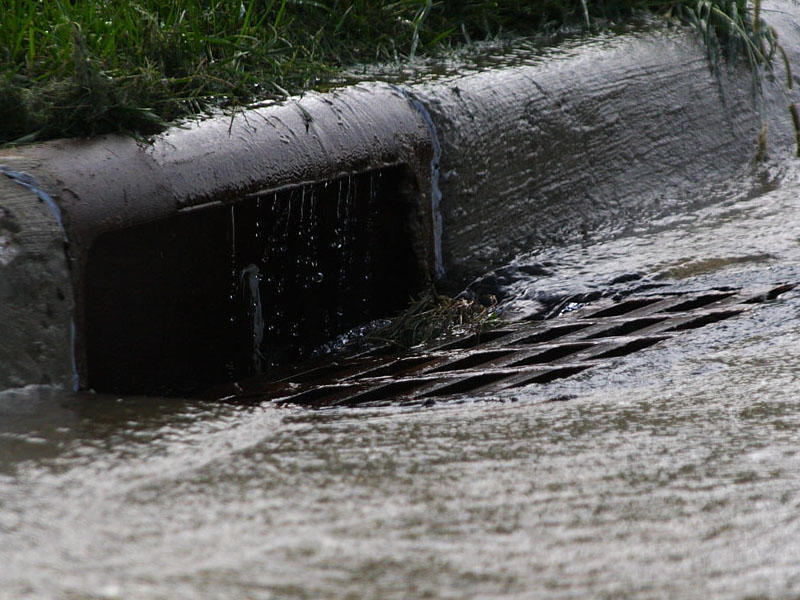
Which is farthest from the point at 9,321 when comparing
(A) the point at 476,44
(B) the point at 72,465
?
(A) the point at 476,44

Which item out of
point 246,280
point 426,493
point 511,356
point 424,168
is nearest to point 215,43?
point 424,168

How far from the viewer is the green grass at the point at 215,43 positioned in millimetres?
2855

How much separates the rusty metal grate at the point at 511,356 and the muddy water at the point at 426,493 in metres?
0.17

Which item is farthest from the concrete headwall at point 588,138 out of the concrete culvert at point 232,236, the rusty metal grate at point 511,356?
the rusty metal grate at point 511,356

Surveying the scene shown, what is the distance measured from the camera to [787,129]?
5066 millimetres

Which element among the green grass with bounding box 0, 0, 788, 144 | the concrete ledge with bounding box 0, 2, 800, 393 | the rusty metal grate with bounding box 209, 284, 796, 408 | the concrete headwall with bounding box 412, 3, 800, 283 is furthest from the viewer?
the concrete headwall with bounding box 412, 3, 800, 283

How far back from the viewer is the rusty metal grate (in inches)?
106

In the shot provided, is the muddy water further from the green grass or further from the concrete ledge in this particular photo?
the green grass

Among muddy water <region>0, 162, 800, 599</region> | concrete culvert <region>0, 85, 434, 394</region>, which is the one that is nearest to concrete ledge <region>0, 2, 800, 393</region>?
concrete culvert <region>0, 85, 434, 394</region>

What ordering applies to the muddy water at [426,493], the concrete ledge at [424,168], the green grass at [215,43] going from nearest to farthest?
1. the muddy water at [426,493]
2. the concrete ledge at [424,168]
3. the green grass at [215,43]

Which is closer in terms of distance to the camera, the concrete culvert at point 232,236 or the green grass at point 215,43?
the concrete culvert at point 232,236

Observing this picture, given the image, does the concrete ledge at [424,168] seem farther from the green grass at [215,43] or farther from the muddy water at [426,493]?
the muddy water at [426,493]

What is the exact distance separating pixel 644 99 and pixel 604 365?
2023 millimetres

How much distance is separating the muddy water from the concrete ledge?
1.06ft
